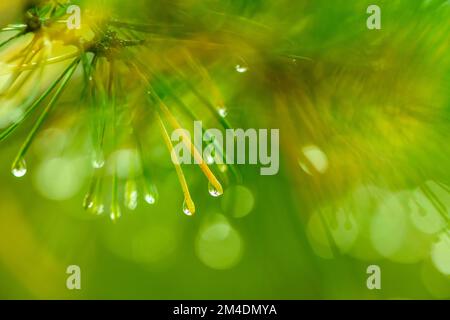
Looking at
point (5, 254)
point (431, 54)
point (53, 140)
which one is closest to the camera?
point (431, 54)

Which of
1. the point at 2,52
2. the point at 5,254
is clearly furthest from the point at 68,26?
the point at 5,254

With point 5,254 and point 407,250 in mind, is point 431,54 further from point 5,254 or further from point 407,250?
point 5,254

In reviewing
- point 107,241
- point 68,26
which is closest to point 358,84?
point 68,26

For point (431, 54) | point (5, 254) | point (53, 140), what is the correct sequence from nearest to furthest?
1. point (431, 54)
2. point (53, 140)
3. point (5, 254)

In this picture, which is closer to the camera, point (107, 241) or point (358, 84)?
point (358, 84)

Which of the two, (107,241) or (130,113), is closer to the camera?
(130,113)

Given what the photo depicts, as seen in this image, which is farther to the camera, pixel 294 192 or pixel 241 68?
pixel 294 192
